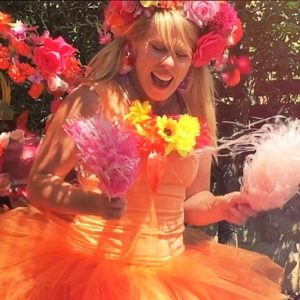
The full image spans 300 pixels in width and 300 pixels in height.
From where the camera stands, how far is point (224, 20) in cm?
158

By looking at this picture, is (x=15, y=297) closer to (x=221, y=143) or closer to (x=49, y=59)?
(x=221, y=143)

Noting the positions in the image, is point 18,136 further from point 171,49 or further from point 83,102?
point 171,49

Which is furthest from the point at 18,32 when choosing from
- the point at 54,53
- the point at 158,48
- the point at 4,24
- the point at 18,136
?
the point at 158,48

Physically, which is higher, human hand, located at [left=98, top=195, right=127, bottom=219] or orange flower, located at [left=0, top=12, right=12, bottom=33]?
orange flower, located at [left=0, top=12, right=12, bottom=33]

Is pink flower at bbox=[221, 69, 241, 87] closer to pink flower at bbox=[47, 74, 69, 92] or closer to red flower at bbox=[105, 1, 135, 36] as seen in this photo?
red flower at bbox=[105, 1, 135, 36]

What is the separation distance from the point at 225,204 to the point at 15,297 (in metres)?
0.54

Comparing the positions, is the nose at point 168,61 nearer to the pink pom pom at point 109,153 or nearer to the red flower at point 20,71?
the pink pom pom at point 109,153

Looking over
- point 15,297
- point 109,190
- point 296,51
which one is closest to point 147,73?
point 109,190

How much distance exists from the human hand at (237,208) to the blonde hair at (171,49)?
175mm

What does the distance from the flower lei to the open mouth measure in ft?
0.19

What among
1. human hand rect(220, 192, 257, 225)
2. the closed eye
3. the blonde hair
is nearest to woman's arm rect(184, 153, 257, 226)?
human hand rect(220, 192, 257, 225)

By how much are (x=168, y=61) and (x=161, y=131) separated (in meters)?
0.16

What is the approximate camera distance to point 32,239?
1.69m

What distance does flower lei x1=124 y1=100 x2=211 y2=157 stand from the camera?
5.09 feet
